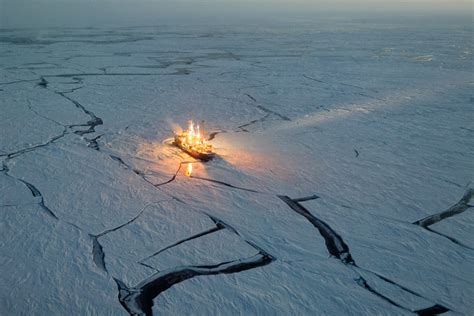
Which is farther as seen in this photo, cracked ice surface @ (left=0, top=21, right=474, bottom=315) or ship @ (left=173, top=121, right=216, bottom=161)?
ship @ (left=173, top=121, right=216, bottom=161)

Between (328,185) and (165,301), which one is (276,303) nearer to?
(165,301)

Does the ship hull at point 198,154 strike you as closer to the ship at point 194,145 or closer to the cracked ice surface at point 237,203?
the ship at point 194,145

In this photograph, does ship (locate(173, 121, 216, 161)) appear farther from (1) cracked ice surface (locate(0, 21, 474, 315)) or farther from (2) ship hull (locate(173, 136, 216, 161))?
(1) cracked ice surface (locate(0, 21, 474, 315))

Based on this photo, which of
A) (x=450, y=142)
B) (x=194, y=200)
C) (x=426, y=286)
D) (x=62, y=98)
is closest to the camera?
(x=426, y=286)

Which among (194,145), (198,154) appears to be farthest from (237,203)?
(194,145)

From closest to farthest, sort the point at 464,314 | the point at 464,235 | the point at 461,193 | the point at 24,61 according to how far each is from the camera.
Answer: the point at 464,314
the point at 464,235
the point at 461,193
the point at 24,61

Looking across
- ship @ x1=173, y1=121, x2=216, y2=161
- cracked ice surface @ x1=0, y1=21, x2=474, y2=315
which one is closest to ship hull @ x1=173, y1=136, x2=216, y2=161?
ship @ x1=173, y1=121, x2=216, y2=161

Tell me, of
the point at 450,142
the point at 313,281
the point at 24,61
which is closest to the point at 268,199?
the point at 313,281

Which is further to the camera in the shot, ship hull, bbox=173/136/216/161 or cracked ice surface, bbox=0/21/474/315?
ship hull, bbox=173/136/216/161
